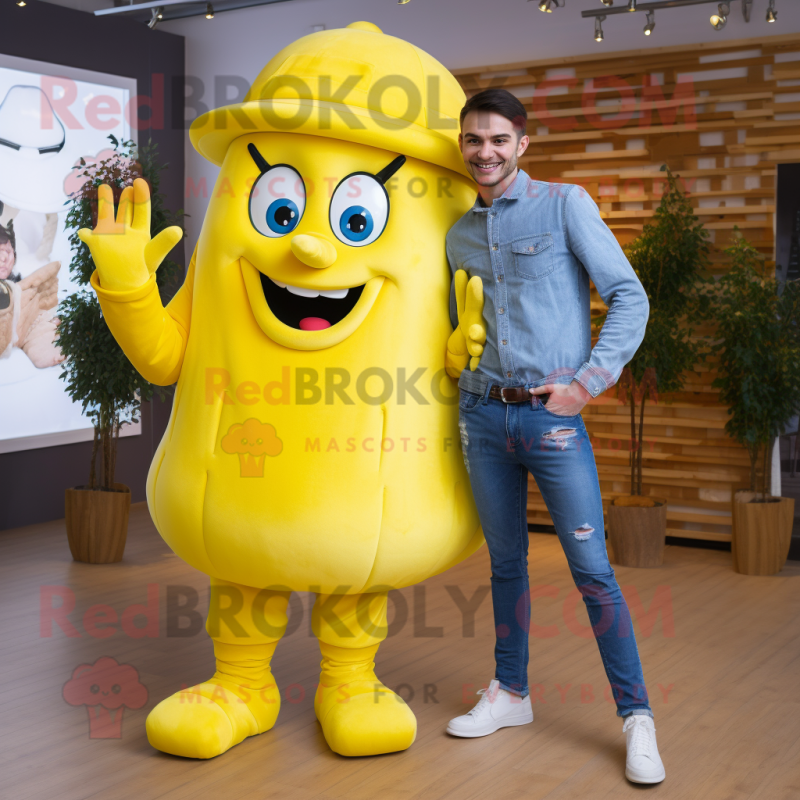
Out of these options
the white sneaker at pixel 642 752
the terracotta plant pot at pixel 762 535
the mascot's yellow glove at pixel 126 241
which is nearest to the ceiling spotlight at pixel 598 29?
the terracotta plant pot at pixel 762 535

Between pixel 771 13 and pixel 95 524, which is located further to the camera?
pixel 771 13

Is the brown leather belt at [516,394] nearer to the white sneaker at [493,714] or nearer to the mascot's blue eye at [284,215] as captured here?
the mascot's blue eye at [284,215]

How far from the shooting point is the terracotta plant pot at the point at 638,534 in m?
4.64

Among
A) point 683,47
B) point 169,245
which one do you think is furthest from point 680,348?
point 169,245

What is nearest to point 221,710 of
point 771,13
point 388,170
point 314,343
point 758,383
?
point 314,343

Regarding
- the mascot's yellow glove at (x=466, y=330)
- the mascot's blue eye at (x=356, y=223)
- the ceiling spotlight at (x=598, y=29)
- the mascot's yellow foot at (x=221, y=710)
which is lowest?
the mascot's yellow foot at (x=221, y=710)

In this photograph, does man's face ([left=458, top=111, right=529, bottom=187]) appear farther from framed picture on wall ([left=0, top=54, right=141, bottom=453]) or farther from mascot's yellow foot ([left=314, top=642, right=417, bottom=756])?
framed picture on wall ([left=0, top=54, right=141, bottom=453])

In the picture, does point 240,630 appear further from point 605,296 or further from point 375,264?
point 605,296

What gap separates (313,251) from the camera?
2135mm

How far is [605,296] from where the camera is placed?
2.31 meters

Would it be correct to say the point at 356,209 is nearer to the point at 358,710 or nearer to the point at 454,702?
the point at 358,710

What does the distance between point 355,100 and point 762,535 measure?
10.5ft

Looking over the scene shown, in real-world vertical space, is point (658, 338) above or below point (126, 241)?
below

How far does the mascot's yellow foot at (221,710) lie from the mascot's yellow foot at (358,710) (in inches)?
6.4
